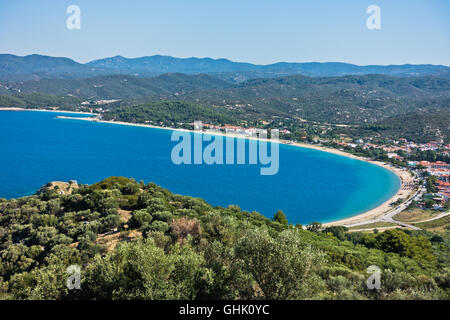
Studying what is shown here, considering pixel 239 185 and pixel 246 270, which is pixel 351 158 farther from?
pixel 246 270

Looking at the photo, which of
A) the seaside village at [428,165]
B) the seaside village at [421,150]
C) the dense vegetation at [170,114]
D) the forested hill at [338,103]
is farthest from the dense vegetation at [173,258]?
the forested hill at [338,103]

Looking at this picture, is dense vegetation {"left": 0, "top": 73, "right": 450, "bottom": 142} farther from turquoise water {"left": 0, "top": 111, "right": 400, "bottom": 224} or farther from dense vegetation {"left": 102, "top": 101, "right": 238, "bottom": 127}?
turquoise water {"left": 0, "top": 111, "right": 400, "bottom": 224}

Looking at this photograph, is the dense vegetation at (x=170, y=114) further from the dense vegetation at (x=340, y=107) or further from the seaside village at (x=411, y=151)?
the seaside village at (x=411, y=151)

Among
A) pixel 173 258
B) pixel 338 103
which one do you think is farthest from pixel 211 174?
pixel 338 103

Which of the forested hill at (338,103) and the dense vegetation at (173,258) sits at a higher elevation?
the forested hill at (338,103)

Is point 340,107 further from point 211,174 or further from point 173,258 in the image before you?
point 173,258

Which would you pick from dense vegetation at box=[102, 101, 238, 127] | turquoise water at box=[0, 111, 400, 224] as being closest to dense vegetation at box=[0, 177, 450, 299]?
turquoise water at box=[0, 111, 400, 224]
